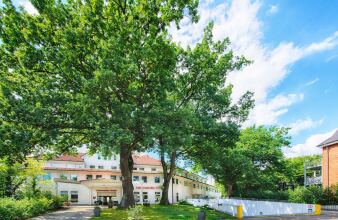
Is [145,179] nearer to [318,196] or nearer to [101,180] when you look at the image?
[101,180]

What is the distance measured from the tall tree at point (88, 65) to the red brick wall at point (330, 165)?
30560 mm

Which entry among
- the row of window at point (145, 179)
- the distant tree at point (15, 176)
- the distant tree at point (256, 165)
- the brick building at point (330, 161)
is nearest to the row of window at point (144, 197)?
the row of window at point (145, 179)

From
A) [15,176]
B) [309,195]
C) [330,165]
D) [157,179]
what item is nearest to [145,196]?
[157,179]

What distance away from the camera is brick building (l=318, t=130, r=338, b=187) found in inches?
1623

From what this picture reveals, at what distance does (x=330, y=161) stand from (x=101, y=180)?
1335 inches

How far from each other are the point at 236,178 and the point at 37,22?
37067 millimetres

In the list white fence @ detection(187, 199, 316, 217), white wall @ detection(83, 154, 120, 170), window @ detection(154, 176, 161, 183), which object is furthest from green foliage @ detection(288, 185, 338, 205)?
white wall @ detection(83, 154, 120, 170)

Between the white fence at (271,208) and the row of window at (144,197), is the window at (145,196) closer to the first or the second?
the row of window at (144,197)

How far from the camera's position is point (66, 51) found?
861 inches

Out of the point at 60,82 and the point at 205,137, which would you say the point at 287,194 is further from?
the point at 60,82

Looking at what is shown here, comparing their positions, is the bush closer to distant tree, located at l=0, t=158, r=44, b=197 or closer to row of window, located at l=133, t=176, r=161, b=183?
distant tree, located at l=0, t=158, r=44, b=197

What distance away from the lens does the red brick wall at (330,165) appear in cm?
4114

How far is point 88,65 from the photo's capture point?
23875mm

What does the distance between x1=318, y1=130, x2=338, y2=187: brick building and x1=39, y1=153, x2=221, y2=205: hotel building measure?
22915mm
